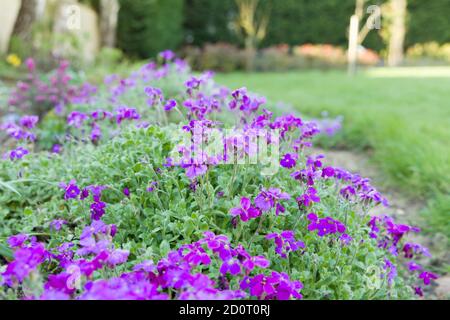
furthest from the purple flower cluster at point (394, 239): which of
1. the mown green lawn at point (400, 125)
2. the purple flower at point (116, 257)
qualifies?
the purple flower at point (116, 257)

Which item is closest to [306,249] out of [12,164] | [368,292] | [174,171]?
[368,292]

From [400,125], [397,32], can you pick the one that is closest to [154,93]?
[400,125]

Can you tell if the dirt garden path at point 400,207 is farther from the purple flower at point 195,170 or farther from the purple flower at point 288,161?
the purple flower at point 195,170

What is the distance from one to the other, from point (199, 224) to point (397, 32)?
17.8 metres

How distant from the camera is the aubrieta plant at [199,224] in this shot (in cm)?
141

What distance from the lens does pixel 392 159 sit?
4.06 metres

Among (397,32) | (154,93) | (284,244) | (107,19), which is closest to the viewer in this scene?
(284,244)

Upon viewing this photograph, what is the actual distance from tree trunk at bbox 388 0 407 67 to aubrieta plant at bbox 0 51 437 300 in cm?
1659

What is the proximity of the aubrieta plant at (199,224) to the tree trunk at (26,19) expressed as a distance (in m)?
6.73

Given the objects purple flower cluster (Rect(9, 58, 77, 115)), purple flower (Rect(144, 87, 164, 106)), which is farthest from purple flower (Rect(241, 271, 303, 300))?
purple flower cluster (Rect(9, 58, 77, 115))

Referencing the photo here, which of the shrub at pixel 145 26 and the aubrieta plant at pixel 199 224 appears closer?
the aubrieta plant at pixel 199 224

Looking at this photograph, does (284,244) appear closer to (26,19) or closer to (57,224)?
(57,224)

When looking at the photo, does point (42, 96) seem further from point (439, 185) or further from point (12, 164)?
point (439, 185)

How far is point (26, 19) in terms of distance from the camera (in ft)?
28.1
